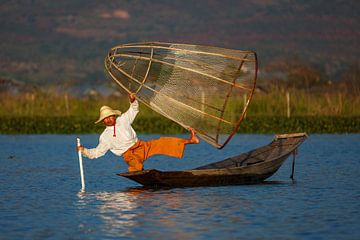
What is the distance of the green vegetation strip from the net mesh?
48.7 feet

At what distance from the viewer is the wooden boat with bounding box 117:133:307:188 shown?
14727mm

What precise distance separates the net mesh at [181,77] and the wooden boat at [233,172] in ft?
2.13

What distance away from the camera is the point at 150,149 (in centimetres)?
1473

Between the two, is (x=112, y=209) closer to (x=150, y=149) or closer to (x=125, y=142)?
(x=125, y=142)

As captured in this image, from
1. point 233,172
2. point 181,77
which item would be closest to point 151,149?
point 181,77

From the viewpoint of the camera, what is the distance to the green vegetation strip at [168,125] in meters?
30.3

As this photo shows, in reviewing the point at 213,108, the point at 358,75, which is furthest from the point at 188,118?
the point at 358,75

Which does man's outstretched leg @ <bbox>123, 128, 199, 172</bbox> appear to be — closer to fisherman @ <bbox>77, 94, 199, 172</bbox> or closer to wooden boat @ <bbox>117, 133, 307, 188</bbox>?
fisherman @ <bbox>77, 94, 199, 172</bbox>

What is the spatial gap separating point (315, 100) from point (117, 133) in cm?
2094

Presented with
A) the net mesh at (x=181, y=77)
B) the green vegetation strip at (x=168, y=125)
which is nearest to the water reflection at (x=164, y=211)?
the net mesh at (x=181, y=77)

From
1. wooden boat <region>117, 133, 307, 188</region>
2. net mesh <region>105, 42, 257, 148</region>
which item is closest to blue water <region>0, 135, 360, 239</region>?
wooden boat <region>117, 133, 307, 188</region>

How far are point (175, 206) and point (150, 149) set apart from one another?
1.58 meters

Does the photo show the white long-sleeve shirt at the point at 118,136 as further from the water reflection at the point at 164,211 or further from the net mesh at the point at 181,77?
the water reflection at the point at 164,211

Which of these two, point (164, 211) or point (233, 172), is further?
point (233, 172)
